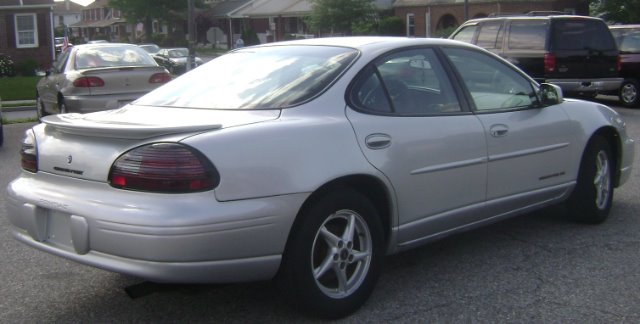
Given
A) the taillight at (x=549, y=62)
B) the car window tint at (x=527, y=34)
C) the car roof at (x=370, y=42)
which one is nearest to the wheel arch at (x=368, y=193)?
the car roof at (x=370, y=42)

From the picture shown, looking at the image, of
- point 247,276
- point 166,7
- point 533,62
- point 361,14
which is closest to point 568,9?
point 361,14

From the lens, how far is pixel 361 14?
4694cm

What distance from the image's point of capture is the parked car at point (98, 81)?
12.1m

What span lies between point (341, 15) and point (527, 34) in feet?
105

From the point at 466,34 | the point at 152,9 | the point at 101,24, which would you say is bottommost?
the point at 466,34

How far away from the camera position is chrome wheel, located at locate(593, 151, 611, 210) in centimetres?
604

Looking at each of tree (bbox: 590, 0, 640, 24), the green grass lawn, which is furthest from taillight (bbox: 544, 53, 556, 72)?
tree (bbox: 590, 0, 640, 24)

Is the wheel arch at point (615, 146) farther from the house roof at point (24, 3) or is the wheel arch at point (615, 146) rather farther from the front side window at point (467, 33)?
the house roof at point (24, 3)

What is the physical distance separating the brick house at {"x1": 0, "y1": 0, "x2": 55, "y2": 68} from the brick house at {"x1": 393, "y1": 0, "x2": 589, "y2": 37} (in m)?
19.3

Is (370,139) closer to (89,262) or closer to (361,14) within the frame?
Result: (89,262)

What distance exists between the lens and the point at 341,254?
13.5 ft

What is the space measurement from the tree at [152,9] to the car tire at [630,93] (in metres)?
52.1

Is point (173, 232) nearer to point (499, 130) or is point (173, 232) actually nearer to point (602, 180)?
point (499, 130)

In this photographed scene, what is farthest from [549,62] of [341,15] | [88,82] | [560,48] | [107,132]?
[341,15]
